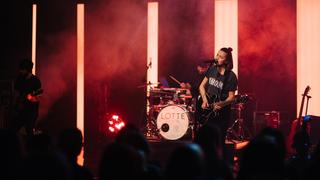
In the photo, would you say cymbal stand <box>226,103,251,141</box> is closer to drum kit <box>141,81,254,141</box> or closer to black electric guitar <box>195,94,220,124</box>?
drum kit <box>141,81,254,141</box>

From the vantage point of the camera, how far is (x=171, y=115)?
11.4m

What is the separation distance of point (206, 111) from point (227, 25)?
411 cm

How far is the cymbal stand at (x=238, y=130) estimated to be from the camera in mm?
12008

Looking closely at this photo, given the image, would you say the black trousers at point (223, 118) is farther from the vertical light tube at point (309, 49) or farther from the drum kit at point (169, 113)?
the vertical light tube at point (309, 49)

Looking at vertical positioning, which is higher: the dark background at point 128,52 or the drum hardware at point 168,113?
the dark background at point 128,52

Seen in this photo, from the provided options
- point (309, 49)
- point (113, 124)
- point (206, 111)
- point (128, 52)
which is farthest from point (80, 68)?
point (309, 49)

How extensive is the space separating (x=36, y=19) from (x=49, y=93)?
1.94 meters

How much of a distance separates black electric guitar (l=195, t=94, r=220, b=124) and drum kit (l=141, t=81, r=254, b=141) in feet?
5.12

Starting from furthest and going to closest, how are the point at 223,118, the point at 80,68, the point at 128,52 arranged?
the point at 80,68 < the point at 128,52 < the point at 223,118

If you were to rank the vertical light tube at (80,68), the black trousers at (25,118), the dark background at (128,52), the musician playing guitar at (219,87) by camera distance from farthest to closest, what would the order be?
the vertical light tube at (80,68) → the dark background at (128,52) → the black trousers at (25,118) → the musician playing guitar at (219,87)

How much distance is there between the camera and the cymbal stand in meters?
12.0

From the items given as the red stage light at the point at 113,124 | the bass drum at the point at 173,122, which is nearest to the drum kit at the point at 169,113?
the bass drum at the point at 173,122

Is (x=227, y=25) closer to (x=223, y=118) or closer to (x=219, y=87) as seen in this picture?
(x=219, y=87)

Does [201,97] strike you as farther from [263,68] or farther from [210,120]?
[263,68]
